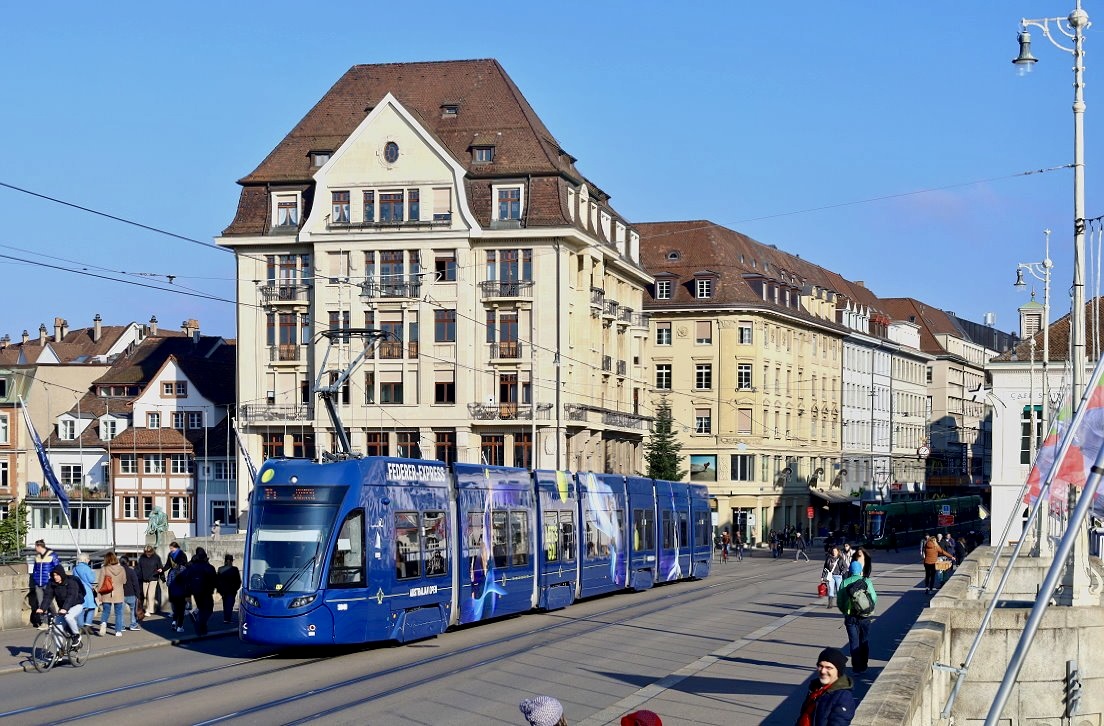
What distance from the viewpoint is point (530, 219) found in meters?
68.4

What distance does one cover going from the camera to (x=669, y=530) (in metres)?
45.7

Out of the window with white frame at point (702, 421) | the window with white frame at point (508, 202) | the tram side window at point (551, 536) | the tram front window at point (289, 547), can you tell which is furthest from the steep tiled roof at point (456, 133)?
the tram front window at point (289, 547)

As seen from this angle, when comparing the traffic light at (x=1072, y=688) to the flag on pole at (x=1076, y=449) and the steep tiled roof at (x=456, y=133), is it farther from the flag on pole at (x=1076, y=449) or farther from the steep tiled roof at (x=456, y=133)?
the steep tiled roof at (x=456, y=133)

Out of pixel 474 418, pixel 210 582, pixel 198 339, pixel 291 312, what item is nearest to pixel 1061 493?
pixel 210 582

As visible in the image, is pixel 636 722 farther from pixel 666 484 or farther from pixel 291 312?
pixel 291 312

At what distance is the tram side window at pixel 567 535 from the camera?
34.2m

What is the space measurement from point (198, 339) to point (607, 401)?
3345 centimetres

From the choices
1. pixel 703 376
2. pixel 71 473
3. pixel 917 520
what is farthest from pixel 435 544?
pixel 71 473

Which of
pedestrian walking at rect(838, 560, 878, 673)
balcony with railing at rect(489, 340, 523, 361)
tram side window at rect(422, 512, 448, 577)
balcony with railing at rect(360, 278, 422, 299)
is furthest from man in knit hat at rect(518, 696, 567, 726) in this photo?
balcony with railing at rect(360, 278, 422, 299)

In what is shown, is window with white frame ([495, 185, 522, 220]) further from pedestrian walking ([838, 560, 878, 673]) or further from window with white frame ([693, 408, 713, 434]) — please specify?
pedestrian walking ([838, 560, 878, 673])

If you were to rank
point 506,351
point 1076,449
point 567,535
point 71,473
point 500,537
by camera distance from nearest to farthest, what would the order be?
point 1076,449
point 500,537
point 567,535
point 506,351
point 71,473

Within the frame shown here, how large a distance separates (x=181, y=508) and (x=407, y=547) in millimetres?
64318

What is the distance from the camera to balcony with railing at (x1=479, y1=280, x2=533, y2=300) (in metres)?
68.6

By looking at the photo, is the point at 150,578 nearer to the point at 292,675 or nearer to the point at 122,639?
the point at 122,639
